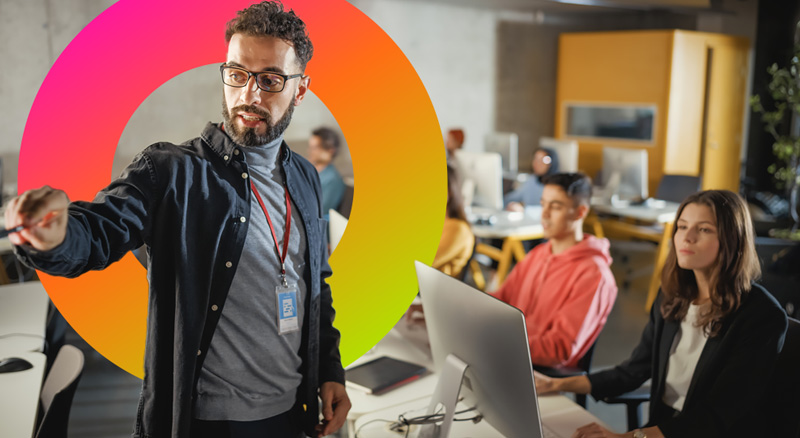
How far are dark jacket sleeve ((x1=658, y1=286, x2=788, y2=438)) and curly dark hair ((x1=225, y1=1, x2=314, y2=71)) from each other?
1.39 metres

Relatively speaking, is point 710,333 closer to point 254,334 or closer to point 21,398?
point 254,334

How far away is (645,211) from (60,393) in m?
5.14

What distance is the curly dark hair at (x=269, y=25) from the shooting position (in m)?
1.29

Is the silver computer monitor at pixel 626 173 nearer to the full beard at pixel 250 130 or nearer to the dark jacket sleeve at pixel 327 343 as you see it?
the dark jacket sleeve at pixel 327 343

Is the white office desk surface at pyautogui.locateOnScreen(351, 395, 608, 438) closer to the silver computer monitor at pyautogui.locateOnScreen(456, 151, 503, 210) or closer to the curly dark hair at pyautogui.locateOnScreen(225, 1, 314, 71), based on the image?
the curly dark hair at pyautogui.locateOnScreen(225, 1, 314, 71)

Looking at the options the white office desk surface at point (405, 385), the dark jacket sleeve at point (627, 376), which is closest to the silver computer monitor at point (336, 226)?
the white office desk surface at point (405, 385)

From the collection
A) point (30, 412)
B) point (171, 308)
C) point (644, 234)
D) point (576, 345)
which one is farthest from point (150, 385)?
point (644, 234)

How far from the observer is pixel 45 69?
5.95 m

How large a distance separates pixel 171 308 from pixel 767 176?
32.3 ft

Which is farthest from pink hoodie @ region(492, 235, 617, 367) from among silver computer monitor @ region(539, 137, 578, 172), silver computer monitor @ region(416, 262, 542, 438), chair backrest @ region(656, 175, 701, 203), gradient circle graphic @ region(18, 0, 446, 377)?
silver computer monitor @ region(539, 137, 578, 172)

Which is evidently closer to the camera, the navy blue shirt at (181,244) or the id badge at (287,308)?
the navy blue shirt at (181,244)

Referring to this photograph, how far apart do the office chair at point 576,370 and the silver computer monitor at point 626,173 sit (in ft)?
12.7

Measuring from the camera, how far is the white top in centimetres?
197

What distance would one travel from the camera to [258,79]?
4.23 ft
